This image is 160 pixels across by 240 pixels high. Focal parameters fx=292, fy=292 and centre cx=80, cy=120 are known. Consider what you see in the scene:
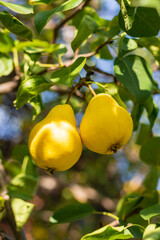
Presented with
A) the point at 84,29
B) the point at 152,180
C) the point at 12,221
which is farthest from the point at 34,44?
the point at 152,180

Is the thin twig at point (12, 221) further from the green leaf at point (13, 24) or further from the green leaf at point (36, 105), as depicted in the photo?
the green leaf at point (13, 24)

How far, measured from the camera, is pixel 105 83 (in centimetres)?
86

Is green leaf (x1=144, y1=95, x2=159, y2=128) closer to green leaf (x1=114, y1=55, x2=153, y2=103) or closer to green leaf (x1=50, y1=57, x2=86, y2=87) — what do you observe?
green leaf (x1=114, y1=55, x2=153, y2=103)

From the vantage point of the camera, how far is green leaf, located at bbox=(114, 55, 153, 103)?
30.5 inches

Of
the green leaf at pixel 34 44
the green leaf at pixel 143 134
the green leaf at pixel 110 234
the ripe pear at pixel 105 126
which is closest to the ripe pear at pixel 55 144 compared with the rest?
the ripe pear at pixel 105 126

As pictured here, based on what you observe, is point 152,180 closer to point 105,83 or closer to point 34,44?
point 105,83

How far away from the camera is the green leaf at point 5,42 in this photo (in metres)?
1.02

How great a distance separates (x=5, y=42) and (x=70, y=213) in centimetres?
65

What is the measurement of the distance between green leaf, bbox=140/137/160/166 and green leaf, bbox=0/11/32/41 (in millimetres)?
598

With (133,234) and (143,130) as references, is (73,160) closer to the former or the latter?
(133,234)

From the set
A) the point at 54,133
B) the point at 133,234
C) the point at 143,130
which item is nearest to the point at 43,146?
the point at 54,133

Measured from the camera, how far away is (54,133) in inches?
26.4

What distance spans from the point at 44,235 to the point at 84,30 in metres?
2.00

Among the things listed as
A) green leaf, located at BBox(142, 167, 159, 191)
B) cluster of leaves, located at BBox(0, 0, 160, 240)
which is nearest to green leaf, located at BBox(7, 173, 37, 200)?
cluster of leaves, located at BBox(0, 0, 160, 240)
